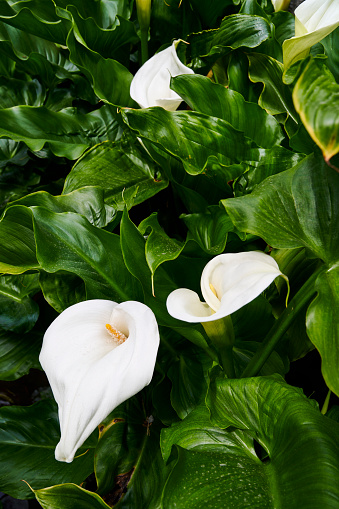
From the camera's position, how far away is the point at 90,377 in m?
0.53

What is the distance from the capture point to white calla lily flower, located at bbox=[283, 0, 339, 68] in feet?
2.59

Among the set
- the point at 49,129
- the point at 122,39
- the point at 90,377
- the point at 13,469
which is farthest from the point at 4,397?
the point at 122,39

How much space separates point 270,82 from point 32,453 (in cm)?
87

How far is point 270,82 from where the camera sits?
96 cm

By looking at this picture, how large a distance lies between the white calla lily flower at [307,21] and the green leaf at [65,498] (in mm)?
776

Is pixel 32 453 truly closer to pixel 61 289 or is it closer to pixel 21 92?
pixel 61 289

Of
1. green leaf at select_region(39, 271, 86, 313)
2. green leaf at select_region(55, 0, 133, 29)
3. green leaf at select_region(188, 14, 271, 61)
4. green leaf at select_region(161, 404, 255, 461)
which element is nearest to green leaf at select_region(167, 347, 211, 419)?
green leaf at select_region(161, 404, 255, 461)

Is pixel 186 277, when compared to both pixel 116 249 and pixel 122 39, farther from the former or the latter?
pixel 122 39

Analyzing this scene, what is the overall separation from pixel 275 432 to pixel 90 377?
0.74 ft

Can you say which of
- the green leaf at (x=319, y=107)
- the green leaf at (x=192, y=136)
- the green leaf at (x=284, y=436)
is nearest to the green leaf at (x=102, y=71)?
the green leaf at (x=192, y=136)

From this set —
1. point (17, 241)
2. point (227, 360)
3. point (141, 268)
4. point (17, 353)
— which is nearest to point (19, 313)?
point (17, 353)

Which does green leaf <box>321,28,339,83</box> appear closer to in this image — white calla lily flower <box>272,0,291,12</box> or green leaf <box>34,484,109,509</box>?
white calla lily flower <box>272,0,291,12</box>

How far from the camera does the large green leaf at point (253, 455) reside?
0.47m

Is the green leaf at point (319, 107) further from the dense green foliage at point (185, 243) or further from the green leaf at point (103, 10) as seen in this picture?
the green leaf at point (103, 10)
